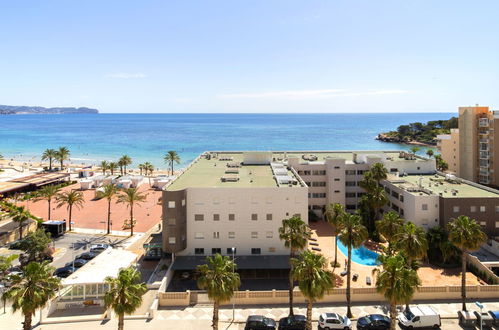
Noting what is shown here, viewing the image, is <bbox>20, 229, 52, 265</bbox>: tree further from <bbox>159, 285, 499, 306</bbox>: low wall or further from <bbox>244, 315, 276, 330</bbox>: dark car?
<bbox>244, 315, 276, 330</bbox>: dark car

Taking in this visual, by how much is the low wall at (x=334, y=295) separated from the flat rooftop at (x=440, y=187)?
1543cm

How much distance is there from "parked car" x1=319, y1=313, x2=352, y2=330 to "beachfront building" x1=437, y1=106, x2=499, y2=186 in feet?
203

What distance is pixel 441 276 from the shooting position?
42562 mm

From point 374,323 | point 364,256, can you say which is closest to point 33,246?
point 374,323

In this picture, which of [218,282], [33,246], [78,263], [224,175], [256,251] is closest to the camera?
[218,282]

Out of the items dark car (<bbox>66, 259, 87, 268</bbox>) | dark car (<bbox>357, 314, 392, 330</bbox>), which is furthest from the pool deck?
dark car (<bbox>66, 259, 87, 268</bbox>)

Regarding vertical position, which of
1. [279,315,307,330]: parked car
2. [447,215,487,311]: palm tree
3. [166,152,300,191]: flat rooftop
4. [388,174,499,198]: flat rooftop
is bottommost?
[279,315,307,330]: parked car

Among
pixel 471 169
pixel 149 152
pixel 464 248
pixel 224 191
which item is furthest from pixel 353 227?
pixel 149 152

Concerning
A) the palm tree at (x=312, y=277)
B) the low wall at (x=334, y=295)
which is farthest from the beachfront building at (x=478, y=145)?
the palm tree at (x=312, y=277)

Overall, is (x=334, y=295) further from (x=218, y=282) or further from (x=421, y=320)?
(x=218, y=282)

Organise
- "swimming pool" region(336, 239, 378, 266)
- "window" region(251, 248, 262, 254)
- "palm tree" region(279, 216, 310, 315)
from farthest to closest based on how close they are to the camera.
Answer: "swimming pool" region(336, 239, 378, 266) → "window" region(251, 248, 262, 254) → "palm tree" region(279, 216, 310, 315)

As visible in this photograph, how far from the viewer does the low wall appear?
36.5m

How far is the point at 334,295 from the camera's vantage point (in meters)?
37.0

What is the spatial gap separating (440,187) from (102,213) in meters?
60.1
